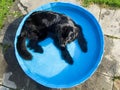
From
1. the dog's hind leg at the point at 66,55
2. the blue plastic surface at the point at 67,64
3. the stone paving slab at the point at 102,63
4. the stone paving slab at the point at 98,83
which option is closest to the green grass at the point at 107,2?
the stone paving slab at the point at 102,63

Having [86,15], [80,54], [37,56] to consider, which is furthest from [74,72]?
[86,15]

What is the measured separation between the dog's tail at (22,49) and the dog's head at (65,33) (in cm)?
45

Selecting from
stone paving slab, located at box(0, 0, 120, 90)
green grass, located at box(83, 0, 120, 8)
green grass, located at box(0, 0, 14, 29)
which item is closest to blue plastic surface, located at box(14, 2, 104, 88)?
stone paving slab, located at box(0, 0, 120, 90)

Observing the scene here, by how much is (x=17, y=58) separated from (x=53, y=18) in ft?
2.27

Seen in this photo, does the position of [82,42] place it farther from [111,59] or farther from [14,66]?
[14,66]

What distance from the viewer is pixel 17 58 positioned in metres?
4.02

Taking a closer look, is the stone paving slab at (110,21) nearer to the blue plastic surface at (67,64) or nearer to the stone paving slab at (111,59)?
the stone paving slab at (111,59)

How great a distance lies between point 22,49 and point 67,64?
62cm

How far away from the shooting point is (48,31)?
4.18 m

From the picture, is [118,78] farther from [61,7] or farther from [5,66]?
[5,66]

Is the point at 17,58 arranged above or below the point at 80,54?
above

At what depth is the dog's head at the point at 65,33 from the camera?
401 cm

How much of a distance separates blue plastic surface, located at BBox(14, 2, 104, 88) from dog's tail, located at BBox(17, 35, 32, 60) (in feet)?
0.18

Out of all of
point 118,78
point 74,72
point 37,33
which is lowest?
point 118,78
